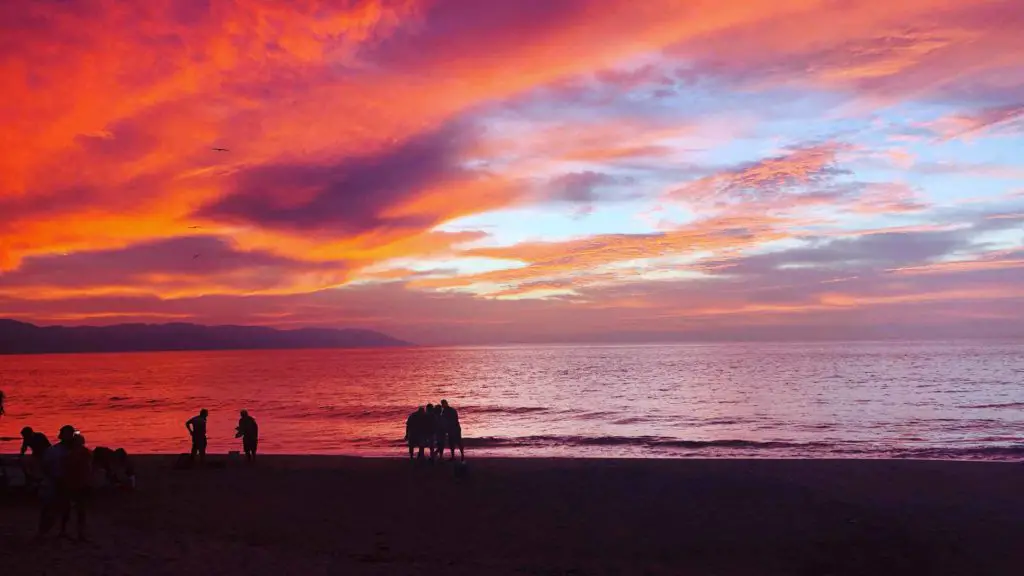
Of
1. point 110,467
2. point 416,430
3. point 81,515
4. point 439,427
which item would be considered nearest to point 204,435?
point 110,467

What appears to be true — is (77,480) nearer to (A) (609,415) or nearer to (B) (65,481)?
(B) (65,481)

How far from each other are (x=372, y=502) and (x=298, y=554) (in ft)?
13.3

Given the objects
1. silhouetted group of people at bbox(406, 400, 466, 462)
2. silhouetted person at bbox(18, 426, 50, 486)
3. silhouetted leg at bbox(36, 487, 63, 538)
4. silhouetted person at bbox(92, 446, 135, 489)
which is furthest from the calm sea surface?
silhouetted leg at bbox(36, 487, 63, 538)

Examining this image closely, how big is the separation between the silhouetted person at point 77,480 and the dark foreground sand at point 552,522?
1.21 ft

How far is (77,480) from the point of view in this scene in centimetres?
1073

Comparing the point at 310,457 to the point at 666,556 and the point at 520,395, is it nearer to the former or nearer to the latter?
the point at 666,556

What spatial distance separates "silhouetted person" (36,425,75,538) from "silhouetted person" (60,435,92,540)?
0.04 meters

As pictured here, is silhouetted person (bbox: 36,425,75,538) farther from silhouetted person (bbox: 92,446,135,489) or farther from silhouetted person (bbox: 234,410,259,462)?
silhouetted person (bbox: 234,410,259,462)

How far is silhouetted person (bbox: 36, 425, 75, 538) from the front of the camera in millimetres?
10742

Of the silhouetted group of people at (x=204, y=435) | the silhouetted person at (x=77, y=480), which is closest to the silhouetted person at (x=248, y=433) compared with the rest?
the silhouetted group of people at (x=204, y=435)

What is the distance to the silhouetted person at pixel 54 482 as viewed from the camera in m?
10.7

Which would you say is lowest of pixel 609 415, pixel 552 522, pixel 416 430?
pixel 609 415

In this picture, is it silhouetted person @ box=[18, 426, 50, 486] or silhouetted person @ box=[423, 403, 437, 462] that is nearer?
silhouetted person @ box=[18, 426, 50, 486]

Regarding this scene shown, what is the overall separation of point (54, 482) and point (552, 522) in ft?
28.1
